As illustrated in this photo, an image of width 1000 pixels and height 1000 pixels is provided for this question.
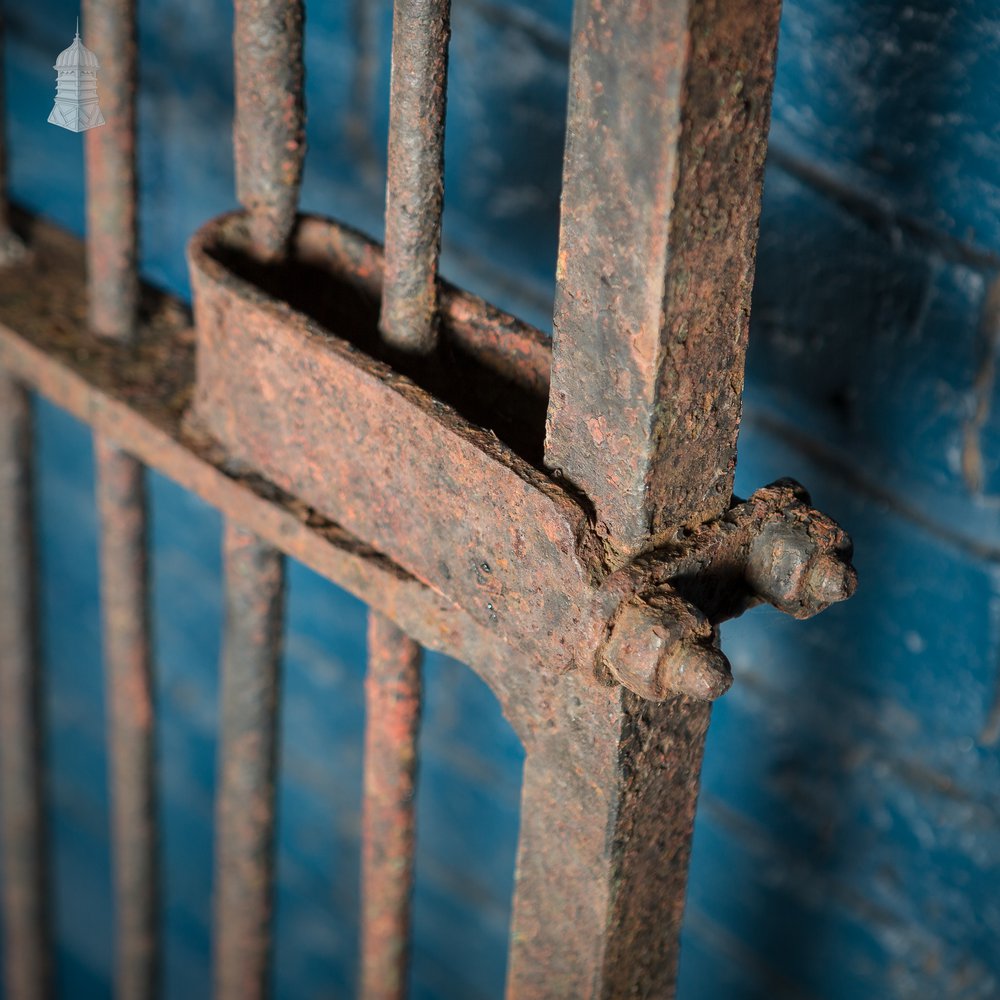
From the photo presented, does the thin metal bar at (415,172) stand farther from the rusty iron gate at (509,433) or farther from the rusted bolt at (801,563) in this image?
the rusted bolt at (801,563)

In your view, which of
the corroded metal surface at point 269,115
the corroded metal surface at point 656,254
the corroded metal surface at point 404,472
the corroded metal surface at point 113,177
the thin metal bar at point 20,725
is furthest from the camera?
the thin metal bar at point 20,725

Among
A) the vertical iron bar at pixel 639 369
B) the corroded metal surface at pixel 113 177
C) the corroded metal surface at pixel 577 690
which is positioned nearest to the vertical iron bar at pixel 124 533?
the corroded metal surface at pixel 113 177

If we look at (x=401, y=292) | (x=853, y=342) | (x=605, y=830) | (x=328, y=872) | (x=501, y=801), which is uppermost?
(x=401, y=292)

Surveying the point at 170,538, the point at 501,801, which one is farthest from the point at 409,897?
the point at 170,538

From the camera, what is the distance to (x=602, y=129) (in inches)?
24.2

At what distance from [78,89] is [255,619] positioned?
0.36 meters

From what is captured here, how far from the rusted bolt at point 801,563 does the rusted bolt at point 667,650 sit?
62 mm

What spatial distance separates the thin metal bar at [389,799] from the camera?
0.91m

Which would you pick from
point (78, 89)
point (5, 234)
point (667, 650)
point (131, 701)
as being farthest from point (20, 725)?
point (667, 650)

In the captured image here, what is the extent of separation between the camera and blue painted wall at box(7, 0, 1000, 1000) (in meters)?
0.98

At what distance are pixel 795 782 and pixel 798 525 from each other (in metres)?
0.61

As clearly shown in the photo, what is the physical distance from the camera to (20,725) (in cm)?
145

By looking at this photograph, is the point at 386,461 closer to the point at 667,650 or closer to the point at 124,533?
the point at 667,650

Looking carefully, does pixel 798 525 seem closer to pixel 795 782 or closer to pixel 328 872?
pixel 795 782
